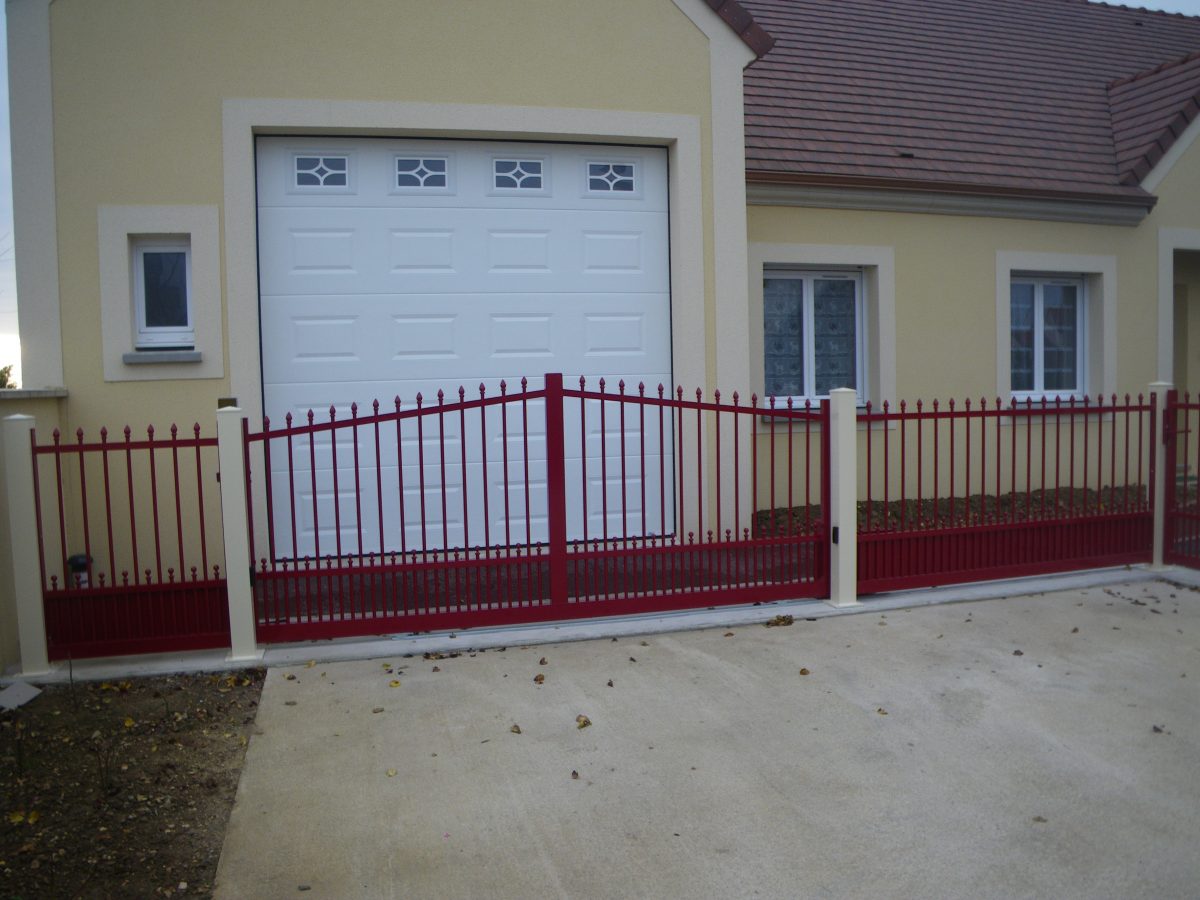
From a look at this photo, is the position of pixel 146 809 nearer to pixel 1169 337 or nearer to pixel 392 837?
pixel 392 837

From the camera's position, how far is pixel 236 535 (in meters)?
5.71

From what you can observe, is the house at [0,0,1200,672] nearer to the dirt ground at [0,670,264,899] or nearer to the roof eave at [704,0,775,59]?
the roof eave at [704,0,775,59]

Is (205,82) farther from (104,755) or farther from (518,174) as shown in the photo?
(104,755)

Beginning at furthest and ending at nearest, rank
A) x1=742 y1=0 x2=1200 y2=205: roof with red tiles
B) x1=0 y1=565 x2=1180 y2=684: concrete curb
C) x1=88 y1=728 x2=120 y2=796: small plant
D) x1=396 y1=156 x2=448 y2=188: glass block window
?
x1=742 y1=0 x2=1200 y2=205: roof with red tiles
x1=396 y1=156 x2=448 y2=188: glass block window
x1=0 y1=565 x2=1180 y2=684: concrete curb
x1=88 y1=728 x2=120 y2=796: small plant

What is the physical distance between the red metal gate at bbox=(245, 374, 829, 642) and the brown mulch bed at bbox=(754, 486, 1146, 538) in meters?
0.12

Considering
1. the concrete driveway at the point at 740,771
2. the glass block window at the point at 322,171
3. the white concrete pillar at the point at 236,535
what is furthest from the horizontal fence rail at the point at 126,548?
the glass block window at the point at 322,171

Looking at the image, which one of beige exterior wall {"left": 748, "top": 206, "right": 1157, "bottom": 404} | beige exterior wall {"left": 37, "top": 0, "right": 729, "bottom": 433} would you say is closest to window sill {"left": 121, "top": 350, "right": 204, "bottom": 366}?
beige exterior wall {"left": 37, "top": 0, "right": 729, "bottom": 433}

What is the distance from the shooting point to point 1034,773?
4285mm

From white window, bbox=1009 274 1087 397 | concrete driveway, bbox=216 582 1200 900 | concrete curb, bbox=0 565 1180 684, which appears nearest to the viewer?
concrete driveway, bbox=216 582 1200 900

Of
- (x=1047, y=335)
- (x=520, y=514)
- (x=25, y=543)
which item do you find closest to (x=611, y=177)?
(x=520, y=514)

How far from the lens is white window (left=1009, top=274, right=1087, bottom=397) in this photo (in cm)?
1098

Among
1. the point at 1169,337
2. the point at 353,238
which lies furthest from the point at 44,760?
the point at 1169,337

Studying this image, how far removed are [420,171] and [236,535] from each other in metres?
3.43

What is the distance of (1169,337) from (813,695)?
8.64 m
